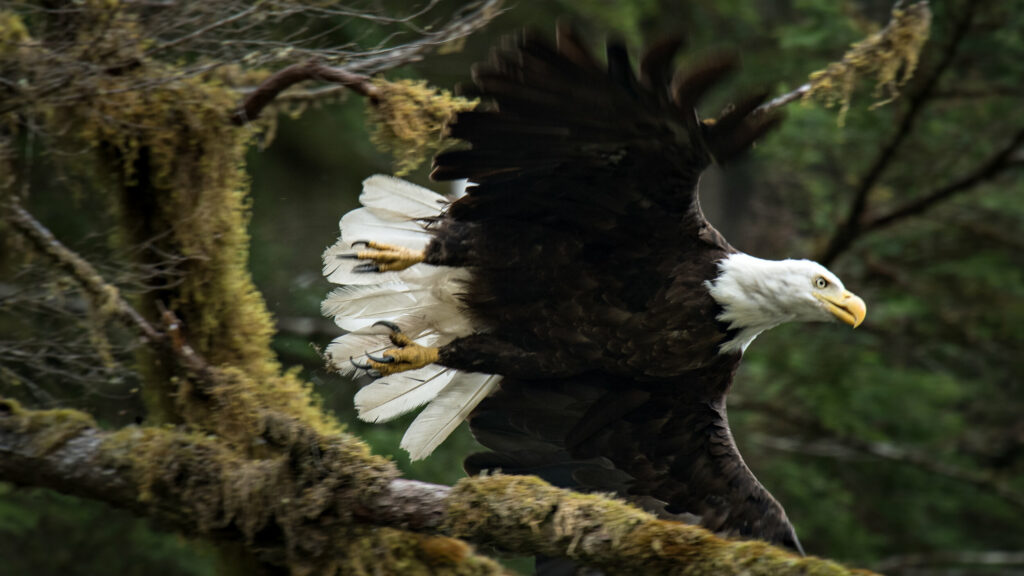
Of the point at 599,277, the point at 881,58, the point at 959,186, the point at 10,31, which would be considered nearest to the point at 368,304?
the point at 599,277

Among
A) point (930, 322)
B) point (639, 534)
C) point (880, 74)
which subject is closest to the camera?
point (639, 534)

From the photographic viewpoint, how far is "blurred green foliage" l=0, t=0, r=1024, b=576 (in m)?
5.84

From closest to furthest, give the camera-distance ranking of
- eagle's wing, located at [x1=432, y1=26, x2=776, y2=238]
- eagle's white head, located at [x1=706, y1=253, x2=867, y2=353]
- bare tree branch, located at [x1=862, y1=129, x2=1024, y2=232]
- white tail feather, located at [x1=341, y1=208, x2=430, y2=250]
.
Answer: eagle's wing, located at [x1=432, y1=26, x2=776, y2=238] < eagle's white head, located at [x1=706, y1=253, x2=867, y2=353] < white tail feather, located at [x1=341, y1=208, x2=430, y2=250] < bare tree branch, located at [x1=862, y1=129, x2=1024, y2=232]

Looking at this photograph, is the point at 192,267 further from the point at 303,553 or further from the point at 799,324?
the point at 799,324

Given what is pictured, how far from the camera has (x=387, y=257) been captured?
4.18 metres

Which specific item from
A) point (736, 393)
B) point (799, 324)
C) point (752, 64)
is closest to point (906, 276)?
point (799, 324)

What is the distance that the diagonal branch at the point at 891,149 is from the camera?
5.89m

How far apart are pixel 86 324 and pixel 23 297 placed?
0.22 m

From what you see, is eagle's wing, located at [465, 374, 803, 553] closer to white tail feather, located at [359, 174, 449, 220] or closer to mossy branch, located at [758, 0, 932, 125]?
white tail feather, located at [359, 174, 449, 220]

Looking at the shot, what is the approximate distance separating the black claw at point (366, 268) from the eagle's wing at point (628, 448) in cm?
85

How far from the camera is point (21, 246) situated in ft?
12.0

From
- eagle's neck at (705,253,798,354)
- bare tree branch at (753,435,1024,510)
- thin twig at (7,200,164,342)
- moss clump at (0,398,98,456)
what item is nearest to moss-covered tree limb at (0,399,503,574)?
moss clump at (0,398,98,456)

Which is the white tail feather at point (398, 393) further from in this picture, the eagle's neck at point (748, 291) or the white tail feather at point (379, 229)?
the eagle's neck at point (748, 291)

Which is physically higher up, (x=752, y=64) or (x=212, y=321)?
(x=212, y=321)
